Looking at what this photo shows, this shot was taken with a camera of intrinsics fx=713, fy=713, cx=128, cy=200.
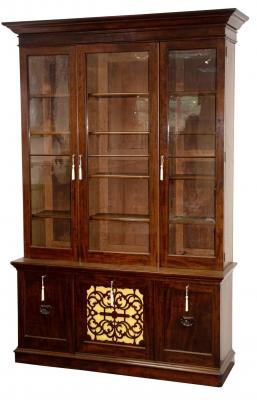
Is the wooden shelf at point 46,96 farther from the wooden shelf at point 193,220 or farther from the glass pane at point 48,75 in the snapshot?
the wooden shelf at point 193,220

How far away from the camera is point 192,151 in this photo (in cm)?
513

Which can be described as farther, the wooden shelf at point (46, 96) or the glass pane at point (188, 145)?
the wooden shelf at point (46, 96)

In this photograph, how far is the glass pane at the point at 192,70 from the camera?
4.98 m

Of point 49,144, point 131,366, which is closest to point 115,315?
point 131,366

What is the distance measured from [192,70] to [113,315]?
188cm

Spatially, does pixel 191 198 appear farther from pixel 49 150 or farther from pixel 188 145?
pixel 49 150

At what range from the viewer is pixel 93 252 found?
5.36 m

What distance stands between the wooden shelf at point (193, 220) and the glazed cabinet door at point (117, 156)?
0.14 metres

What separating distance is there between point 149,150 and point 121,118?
0.39m

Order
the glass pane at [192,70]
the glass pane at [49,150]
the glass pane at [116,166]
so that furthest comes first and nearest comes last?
the glass pane at [49,150] → the glass pane at [116,166] → the glass pane at [192,70]

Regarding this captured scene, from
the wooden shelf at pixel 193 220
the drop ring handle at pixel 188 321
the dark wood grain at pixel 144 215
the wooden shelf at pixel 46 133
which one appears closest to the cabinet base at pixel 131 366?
the dark wood grain at pixel 144 215

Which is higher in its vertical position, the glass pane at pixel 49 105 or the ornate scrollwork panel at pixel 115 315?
the glass pane at pixel 49 105

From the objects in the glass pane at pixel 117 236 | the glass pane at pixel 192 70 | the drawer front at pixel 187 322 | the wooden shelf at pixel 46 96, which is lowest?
the drawer front at pixel 187 322

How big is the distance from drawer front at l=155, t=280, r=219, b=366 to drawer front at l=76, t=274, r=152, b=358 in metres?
0.11
